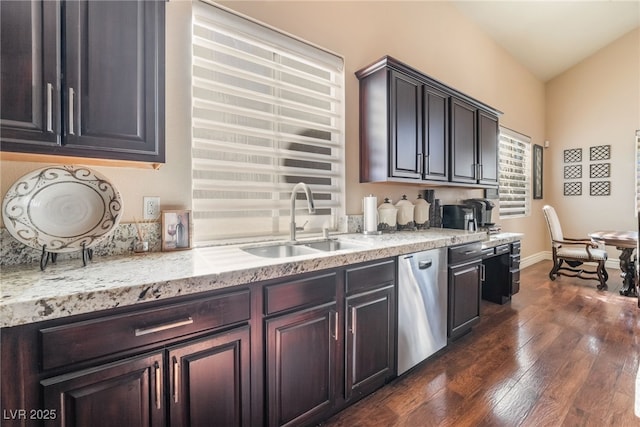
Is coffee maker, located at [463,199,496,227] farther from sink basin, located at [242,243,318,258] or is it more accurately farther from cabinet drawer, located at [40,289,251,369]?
cabinet drawer, located at [40,289,251,369]

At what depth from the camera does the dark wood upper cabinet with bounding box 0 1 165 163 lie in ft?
3.33

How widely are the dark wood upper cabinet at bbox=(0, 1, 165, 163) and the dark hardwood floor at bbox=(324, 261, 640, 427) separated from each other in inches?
71.0

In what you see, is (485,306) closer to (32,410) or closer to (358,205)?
(358,205)

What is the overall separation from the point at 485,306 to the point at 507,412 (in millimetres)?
1920

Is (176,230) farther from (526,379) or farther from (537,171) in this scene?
(537,171)

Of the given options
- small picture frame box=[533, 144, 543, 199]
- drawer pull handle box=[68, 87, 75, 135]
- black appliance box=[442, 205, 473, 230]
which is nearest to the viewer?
drawer pull handle box=[68, 87, 75, 135]

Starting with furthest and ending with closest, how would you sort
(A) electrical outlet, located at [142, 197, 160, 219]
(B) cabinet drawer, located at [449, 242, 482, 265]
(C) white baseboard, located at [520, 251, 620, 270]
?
(C) white baseboard, located at [520, 251, 620, 270] → (B) cabinet drawer, located at [449, 242, 482, 265] → (A) electrical outlet, located at [142, 197, 160, 219]

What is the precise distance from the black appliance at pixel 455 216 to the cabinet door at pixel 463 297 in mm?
611

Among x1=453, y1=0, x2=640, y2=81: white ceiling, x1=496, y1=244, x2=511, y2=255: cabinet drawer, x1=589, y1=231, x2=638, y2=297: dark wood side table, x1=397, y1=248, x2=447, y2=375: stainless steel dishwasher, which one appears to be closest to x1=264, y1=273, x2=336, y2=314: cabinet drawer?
x1=397, y1=248, x2=447, y2=375: stainless steel dishwasher

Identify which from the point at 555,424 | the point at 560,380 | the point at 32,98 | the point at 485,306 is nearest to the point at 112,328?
the point at 32,98

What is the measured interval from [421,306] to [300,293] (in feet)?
3.50

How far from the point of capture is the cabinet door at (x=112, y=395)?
0.86 meters

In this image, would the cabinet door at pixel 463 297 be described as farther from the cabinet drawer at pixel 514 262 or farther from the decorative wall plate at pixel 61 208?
the decorative wall plate at pixel 61 208

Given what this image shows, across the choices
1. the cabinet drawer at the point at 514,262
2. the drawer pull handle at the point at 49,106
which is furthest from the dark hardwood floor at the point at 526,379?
the drawer pull handle at the point at 49,106
